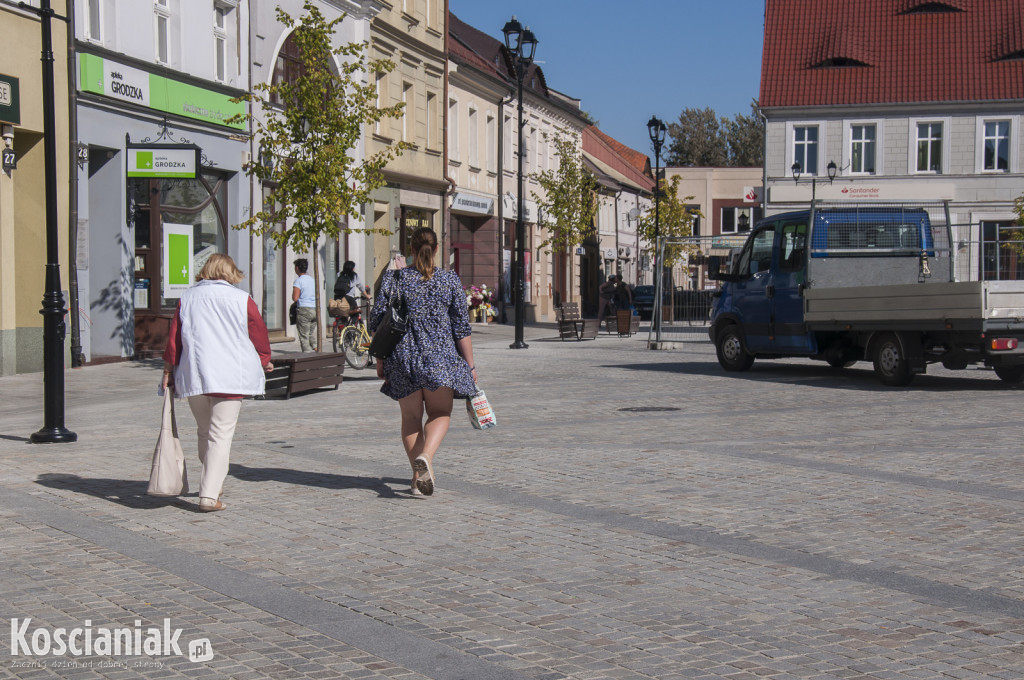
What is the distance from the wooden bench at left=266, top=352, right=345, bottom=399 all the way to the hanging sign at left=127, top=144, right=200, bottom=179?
504cm

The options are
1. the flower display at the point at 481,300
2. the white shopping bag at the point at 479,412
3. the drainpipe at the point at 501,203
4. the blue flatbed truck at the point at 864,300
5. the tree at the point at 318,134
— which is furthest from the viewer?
the drainpipe at the point at 501,203

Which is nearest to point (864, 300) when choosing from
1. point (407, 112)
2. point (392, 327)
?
point (392, 327)

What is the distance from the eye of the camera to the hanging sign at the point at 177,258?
2248cm

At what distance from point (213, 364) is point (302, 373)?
827 centimetres

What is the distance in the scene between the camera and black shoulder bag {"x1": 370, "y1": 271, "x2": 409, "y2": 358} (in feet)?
27.3

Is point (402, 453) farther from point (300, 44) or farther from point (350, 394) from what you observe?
point (300, 44)

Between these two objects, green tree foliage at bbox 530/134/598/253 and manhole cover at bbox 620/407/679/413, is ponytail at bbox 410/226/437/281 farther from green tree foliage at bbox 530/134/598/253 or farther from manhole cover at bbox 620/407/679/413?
green tree foliage at bbox 530/134/598/253

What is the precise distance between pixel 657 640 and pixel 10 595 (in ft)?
9.76

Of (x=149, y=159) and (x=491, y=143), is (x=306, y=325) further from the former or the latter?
(x=491, y=143)

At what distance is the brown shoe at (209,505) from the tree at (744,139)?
308 feet

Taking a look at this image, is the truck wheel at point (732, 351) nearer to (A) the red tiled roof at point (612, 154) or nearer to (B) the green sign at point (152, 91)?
(B) the green sign at point (152, 91)

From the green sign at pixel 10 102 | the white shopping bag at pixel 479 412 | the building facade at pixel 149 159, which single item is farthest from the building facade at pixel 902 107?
the white shopping bag at pixel 479 412

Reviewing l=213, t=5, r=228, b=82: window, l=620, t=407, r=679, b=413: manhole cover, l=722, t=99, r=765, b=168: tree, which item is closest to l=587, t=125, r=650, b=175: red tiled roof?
l=722, t=99, r=765, b=168: tree

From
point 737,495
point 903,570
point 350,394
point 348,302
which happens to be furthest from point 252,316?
point 348,302
